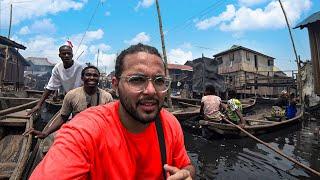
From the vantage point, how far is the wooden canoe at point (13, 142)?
4.07 meters

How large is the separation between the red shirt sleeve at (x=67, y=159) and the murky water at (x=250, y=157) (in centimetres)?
638

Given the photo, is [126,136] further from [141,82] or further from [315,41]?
[315,41]

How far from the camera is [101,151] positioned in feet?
5.21

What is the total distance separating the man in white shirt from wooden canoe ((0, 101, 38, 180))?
71 centimetres

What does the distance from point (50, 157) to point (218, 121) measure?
9152 mm

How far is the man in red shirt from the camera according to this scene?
1.49 metres

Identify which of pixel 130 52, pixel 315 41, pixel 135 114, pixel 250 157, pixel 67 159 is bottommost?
pixel 250 157

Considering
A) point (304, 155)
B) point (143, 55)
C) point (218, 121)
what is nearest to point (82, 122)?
point (143, 55)

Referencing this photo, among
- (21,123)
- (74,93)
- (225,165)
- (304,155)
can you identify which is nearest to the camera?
(74,93)

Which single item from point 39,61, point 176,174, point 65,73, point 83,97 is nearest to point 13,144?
point 65,73

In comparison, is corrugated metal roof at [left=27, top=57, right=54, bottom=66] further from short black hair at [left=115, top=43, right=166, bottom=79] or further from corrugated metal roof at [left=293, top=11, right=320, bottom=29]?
short black hair at [left=115, top=43, right=166, bottom=79]

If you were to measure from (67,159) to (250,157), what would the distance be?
855cm

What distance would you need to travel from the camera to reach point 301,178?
7.23 m

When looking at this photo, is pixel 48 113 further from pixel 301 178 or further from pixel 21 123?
pixel 301 178
